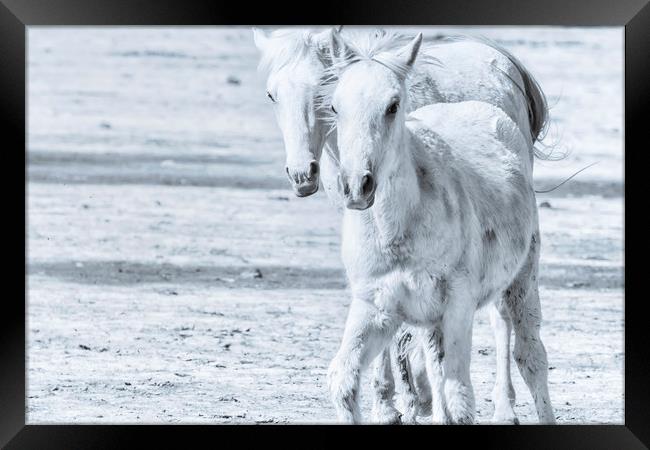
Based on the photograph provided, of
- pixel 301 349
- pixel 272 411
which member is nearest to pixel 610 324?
pixel 301 349

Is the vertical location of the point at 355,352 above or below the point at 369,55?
below

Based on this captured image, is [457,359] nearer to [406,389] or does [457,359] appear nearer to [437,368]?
[437,368]

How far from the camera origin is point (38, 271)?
11.7m

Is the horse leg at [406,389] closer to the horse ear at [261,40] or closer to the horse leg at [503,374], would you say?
the horse leg at [503,374]

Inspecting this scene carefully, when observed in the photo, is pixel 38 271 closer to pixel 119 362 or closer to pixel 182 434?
pixel 119 362

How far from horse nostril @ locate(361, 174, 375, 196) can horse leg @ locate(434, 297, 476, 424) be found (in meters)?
0.75

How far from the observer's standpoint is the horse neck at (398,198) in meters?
5.63

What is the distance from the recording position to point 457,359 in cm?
575

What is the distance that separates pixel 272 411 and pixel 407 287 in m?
2.42

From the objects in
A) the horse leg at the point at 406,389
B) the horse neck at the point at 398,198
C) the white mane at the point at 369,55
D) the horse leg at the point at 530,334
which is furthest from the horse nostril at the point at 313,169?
the horse leg at the point at 530,334

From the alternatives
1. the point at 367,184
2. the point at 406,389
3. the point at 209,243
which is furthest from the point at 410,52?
the point at 209,243

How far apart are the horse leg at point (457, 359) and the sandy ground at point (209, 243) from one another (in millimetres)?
1885

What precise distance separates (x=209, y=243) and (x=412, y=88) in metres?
5.55

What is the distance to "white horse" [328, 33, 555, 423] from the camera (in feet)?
17.8
